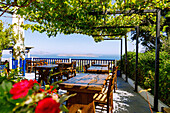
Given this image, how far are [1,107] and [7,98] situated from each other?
0.06 meters

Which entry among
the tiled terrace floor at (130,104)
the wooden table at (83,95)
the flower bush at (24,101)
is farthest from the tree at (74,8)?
the tiled terrace floor at (130,104)

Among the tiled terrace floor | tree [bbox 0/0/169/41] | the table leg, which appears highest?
tree [bbox 0/0/169/41]

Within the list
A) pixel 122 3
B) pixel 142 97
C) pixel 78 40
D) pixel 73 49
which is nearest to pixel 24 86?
pixel 122 3

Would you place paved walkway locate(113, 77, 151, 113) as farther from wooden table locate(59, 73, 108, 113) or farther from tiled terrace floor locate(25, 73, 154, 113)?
wooden table locate(59, 73, 108, 113)

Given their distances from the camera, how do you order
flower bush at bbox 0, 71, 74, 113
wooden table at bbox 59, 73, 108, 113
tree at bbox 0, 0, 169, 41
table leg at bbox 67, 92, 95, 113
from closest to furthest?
flower bush at bbox 0, 71, 74, 113
wooden table at bbox 59, 73, 108, 113
table leg at bbox 67, 92, 95, 113
tree at bbox 0, 0, 169, 41

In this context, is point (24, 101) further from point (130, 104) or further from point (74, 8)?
point (74, 8)

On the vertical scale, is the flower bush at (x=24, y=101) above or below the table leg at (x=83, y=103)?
above

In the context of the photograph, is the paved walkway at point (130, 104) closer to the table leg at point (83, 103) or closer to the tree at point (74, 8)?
the table leg at point (83, 103)

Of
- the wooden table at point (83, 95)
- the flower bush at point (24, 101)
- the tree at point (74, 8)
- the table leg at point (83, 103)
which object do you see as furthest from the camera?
the tree at point (74, 8)

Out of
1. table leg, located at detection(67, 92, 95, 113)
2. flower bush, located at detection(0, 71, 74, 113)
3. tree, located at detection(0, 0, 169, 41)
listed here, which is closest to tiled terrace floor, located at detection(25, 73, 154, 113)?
table leg, located at detection(67, 92, 95, 113)

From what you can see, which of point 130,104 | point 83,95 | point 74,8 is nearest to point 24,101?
point 83,95

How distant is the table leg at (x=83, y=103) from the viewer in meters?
2.32

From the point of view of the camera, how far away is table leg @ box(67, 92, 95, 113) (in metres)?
2.32

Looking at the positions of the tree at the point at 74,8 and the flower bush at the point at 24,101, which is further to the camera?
the tree at the point at 74,8
